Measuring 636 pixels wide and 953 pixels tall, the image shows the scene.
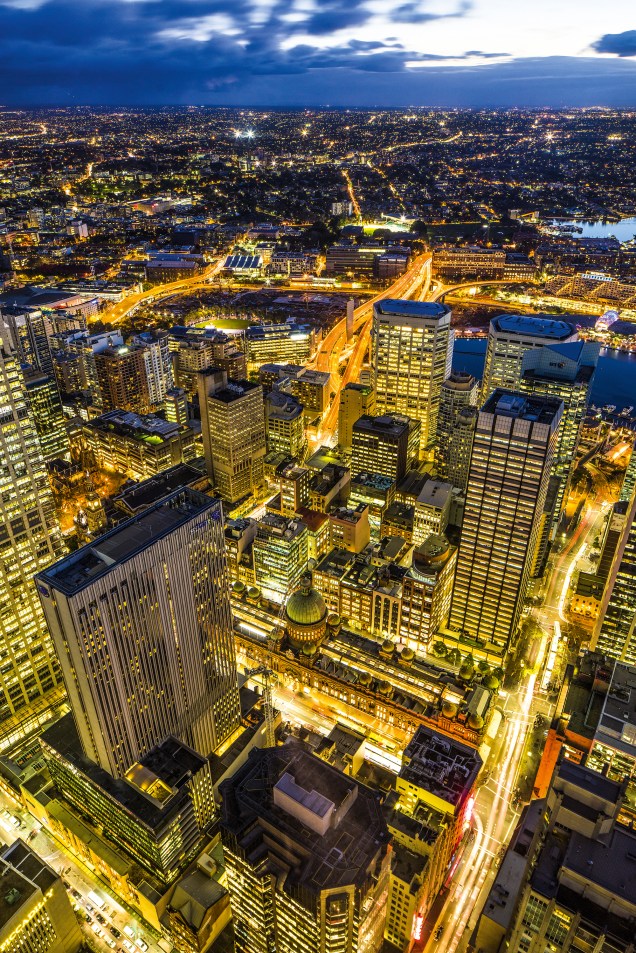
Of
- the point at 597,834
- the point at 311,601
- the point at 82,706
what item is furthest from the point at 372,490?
the point at 597,834

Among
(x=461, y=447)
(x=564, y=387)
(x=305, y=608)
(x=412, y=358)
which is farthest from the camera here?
(x=412, y=358)

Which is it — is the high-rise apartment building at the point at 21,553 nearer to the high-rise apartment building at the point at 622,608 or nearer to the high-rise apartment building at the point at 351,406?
the high-rise apartment building at the point at 622,608

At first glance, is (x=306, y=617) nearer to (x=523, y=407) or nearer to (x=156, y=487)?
(x=523, y=407)

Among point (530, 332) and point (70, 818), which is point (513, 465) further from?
point (70, 818)

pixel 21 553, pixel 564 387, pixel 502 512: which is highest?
pixel 564 387

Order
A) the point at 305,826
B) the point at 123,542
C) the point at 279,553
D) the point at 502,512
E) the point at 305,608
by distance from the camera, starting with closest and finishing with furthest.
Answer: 1. the point at 305,826
2. the point at 123,542
3. the point at 502,512
4. the point at 305,608
5. the point at 279,553

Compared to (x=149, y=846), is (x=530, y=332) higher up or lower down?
higher up

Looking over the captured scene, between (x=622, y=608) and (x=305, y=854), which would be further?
(x=622, y=608)

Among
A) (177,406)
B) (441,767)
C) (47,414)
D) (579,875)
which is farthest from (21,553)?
(177,406)
